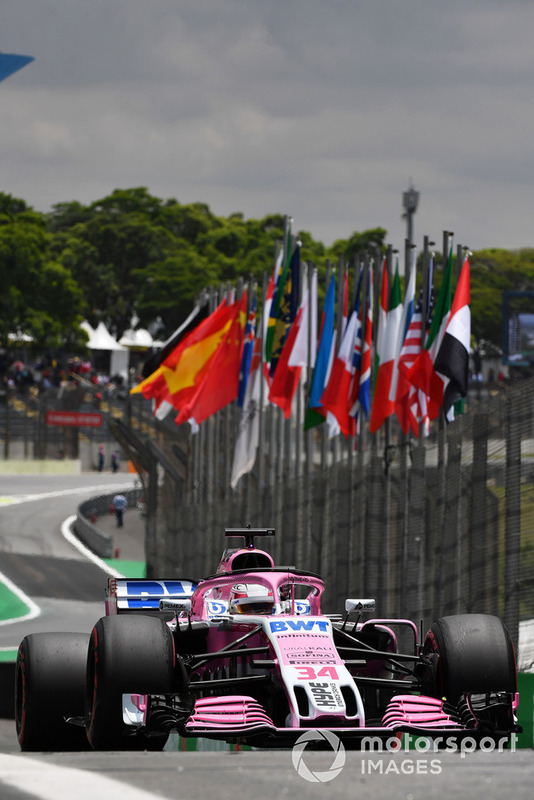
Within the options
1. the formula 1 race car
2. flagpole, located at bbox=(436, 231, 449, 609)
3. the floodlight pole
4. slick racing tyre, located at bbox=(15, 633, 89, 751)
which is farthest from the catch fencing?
the floodlight pole

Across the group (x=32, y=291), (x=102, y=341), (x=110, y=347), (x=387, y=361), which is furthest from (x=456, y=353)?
(x=102, y=341)

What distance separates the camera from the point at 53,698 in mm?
9305

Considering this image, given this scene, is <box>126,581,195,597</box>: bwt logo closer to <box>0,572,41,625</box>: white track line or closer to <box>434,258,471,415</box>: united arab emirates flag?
<box>434,258,471,415</box>: united arab emirates flag

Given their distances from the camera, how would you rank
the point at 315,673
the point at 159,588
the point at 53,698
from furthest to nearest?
the point at 159,588
the point at 53,698
the point at 315,673

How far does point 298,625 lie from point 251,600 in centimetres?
157

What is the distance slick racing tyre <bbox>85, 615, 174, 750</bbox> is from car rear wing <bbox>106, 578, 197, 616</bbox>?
9.00ft

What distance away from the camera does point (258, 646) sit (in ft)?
30.8

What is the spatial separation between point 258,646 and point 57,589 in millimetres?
31294

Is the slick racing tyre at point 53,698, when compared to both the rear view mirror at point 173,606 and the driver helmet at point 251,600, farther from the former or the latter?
the driver helmet at point 251,600

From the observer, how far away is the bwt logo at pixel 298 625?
27.7 feet

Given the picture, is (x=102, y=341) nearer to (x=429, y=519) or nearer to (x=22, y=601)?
(x=22, y=601)

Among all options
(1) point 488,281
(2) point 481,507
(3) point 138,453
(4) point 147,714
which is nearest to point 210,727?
(4) point 147,714

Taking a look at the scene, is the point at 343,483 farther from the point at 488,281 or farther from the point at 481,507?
the point at 488,281

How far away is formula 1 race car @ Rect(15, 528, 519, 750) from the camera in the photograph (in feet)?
25.7
